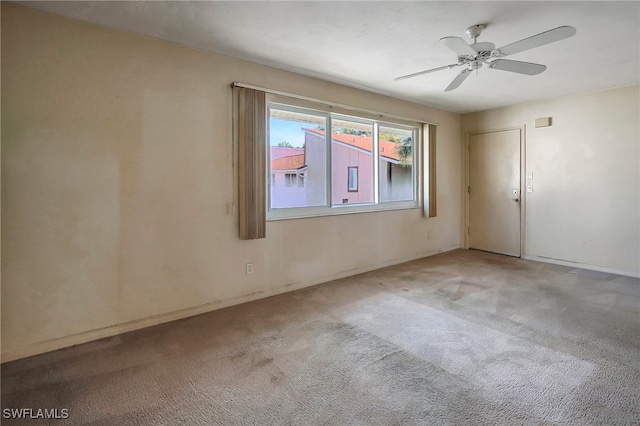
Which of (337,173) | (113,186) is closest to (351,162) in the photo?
(337,173)

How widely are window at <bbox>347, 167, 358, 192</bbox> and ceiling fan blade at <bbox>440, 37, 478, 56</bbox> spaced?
212 centimetres

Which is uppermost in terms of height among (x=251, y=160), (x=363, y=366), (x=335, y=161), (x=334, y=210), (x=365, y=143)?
(x=365, y=143)

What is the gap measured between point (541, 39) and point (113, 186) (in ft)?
10.8

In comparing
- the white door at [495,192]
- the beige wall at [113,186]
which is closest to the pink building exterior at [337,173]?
the beige wall at [113,186]

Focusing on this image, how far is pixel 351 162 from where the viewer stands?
175 inches

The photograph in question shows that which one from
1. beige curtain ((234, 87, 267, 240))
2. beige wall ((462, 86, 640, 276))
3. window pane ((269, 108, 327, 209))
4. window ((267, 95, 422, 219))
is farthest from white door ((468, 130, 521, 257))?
beige curtain ((234, 87, 267, 240))

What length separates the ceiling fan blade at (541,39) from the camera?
79.3 inches

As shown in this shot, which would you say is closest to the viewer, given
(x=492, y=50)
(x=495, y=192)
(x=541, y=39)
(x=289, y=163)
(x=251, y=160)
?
(x=541, y=39)

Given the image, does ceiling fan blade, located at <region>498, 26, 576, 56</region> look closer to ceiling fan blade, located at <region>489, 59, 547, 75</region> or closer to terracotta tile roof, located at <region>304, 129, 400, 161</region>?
ceiling fan blade, located at <region>489, 59, 547, 75</region>

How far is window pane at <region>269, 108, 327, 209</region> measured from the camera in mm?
3641

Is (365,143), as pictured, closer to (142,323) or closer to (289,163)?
(289,163)

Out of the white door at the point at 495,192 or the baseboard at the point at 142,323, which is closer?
the baseboard at the point at 142,323

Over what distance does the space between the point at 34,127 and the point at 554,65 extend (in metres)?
4.75

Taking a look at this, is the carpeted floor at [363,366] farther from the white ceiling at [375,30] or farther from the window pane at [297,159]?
the white ceiling at [375,30]
